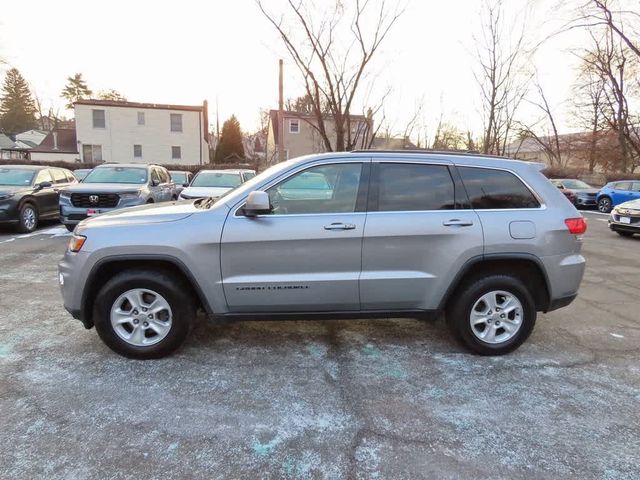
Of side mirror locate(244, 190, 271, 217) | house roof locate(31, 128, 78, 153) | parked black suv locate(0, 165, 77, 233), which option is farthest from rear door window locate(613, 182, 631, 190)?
house roof locate(31, 128, 78, 153)

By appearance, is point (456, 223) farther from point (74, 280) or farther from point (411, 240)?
point (74, 280)

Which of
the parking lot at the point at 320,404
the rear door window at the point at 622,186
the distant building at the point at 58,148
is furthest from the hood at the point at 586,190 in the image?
the distant building at the point at 58,148

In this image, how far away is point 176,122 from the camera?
119 ft

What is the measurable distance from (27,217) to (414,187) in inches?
399

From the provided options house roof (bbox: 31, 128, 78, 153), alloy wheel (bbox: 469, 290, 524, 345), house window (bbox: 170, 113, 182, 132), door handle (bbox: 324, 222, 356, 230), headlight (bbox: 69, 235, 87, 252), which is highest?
house window (bbox: 170, 113, 182, 132)

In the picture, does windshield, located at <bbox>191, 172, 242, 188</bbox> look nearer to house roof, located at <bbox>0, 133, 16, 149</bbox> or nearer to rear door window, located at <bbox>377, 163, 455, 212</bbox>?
rear door window, located at <bbox>377, 163, 455, 212</bbox>

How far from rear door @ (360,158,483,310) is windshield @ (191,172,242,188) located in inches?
314

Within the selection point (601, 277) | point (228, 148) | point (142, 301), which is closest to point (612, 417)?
point (142, 301)

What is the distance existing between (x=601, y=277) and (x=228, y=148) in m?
42.5

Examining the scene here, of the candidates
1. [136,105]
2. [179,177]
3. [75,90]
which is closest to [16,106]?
[75,90]

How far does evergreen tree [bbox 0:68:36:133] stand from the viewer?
67.6m

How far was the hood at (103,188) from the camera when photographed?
9148 millimetres

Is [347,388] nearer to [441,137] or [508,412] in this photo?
[508,412]

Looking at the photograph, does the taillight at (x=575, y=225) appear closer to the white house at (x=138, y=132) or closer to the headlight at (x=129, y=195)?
the headlight at (x=129, y=195)
